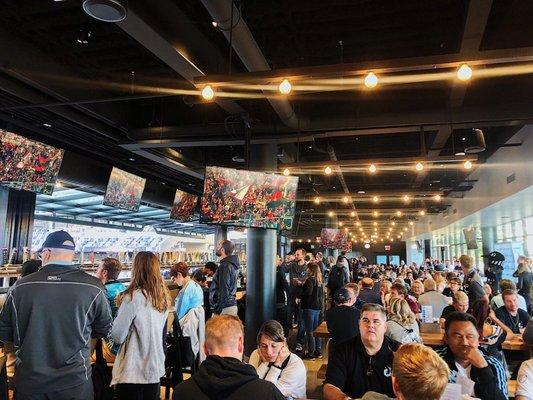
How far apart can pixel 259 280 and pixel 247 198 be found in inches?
84.0

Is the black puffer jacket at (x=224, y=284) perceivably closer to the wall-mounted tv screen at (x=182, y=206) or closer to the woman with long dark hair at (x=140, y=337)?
the woman with long dark hair at (x=140, y=337)

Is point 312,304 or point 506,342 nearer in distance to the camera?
point 506,342

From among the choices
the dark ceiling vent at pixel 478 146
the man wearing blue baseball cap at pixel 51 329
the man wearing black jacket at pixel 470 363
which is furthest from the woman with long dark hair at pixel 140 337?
the dark ceiling vent at pixel 478 146

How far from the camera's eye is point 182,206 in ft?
36.8

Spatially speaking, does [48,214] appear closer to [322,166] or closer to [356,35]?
[322,166]

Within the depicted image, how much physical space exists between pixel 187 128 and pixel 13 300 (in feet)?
17.2

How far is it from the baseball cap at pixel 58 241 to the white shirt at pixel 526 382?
3.14 meters

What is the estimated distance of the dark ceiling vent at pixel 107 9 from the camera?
323 cm

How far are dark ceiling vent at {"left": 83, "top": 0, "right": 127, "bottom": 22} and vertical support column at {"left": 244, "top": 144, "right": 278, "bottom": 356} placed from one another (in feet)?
15.0

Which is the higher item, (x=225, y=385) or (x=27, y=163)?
(x=27, y=163)

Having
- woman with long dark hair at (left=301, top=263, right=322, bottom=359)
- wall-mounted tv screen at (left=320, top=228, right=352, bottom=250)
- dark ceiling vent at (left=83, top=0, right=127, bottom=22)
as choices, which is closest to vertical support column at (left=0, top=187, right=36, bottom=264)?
woman with long dark hair at (left=301, top=263, right=322, bottom=359)

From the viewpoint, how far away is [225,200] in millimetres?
5883

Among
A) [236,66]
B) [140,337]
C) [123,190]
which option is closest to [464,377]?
[140,337]

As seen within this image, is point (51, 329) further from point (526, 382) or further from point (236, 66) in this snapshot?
point (236, 66)
